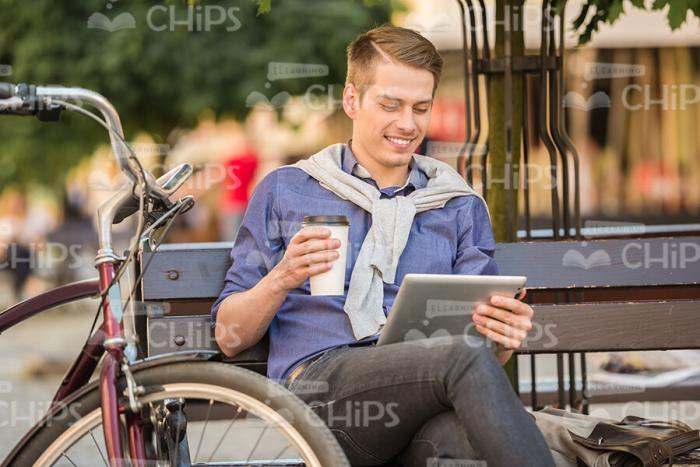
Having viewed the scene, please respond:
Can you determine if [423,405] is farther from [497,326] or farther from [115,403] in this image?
[115,403]

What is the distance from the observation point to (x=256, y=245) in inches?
134

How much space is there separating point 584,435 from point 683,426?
36 centimetres

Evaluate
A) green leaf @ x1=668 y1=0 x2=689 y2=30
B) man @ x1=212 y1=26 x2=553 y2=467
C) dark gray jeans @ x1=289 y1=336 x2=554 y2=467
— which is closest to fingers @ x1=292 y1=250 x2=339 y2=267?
man @ x1=212 y1=26 x2=553 y2=467

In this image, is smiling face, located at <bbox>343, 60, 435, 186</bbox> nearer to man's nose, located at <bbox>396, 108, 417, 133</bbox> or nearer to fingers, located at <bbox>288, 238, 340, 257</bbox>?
man's nose, located at <bbox>396, 108, 417, 133</bbox>

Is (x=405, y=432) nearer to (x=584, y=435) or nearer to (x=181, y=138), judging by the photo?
(x=584, y=435)

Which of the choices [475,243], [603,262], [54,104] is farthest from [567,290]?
[54,104]

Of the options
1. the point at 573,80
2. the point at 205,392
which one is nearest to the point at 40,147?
the point at 573,80

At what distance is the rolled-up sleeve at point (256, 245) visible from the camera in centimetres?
336

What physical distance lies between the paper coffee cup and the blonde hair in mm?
739

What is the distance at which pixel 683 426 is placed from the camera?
3.45 metres

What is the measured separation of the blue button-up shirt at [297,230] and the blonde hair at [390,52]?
229 millimetres

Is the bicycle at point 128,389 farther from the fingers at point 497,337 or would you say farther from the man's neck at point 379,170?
the man's neck at point 379,170

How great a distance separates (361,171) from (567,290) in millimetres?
820

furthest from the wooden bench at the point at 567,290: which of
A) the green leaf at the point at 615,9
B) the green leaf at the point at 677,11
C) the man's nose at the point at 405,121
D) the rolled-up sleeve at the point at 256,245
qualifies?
the green leaf at the point at 615,9
